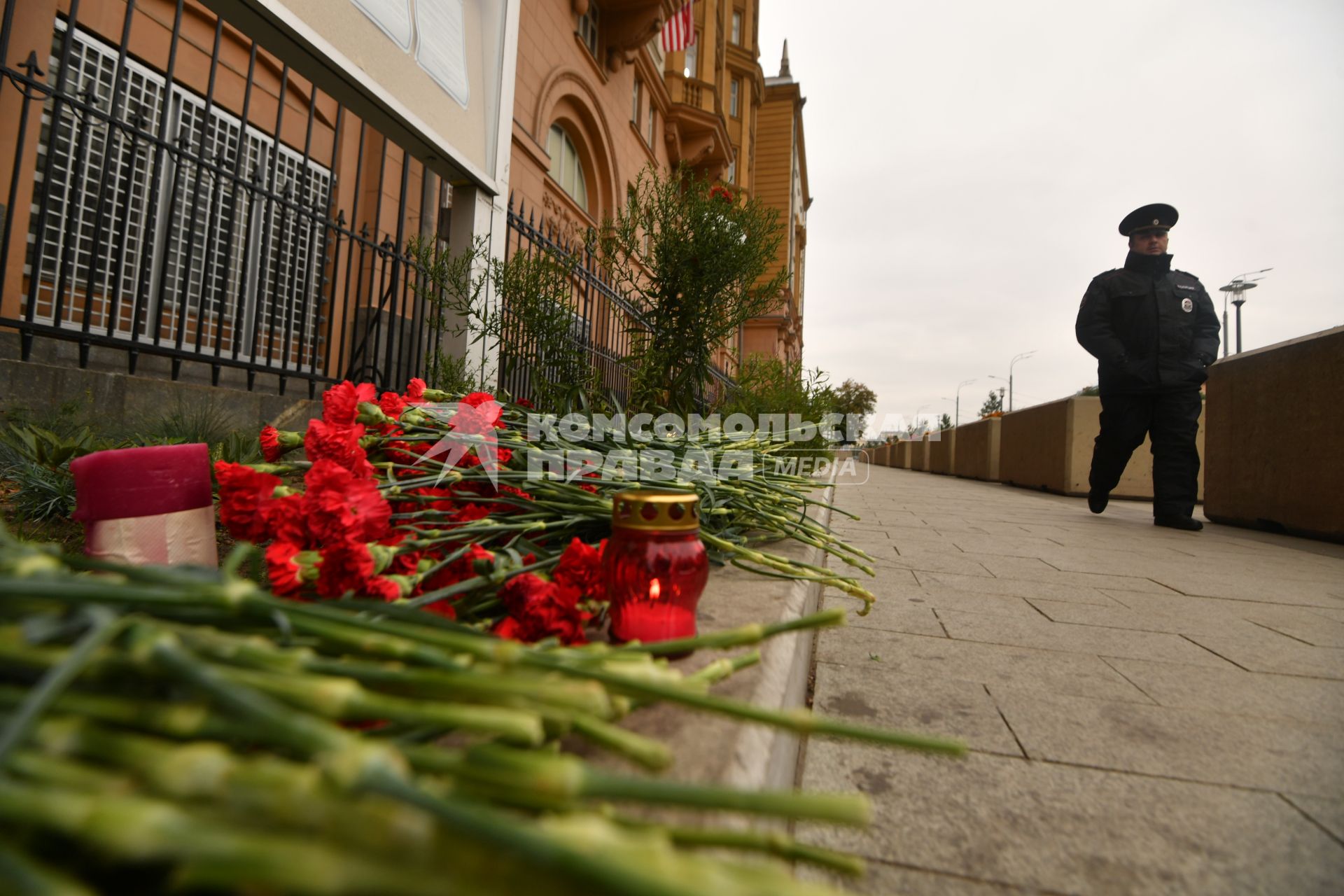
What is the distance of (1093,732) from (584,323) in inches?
121

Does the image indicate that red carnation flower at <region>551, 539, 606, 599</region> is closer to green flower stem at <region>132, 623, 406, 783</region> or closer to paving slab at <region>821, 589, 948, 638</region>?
green flower stem at <region>132, 623, 406, 783</region>

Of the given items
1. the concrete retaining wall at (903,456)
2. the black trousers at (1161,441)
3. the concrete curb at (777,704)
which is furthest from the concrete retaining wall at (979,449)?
the concrete curb at (777,704)

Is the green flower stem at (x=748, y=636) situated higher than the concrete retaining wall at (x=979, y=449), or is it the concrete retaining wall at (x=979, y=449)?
the concrete retaining wall at (x=979, y=449)

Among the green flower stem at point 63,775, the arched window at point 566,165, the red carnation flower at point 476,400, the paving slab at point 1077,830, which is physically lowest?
the paving slab at point 1077,830

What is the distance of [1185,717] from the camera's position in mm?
1284

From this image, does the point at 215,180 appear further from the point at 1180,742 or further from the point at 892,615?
the point at 1180,742

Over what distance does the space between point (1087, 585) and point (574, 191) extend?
412 inches

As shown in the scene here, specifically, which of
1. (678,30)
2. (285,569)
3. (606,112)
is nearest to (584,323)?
(285,569)

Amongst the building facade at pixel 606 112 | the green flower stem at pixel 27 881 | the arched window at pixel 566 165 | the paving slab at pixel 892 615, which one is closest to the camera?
the green flower stem at pixel 27 881

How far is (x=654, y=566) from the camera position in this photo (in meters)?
0.99

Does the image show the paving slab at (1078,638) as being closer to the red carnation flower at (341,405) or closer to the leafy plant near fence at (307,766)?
the leafy plant near fence at (307,766)

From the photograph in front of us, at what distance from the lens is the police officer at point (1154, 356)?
493 cm

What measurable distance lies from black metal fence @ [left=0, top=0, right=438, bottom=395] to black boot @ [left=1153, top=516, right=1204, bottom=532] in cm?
562

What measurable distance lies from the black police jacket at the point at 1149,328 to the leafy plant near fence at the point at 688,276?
10.8 ft
